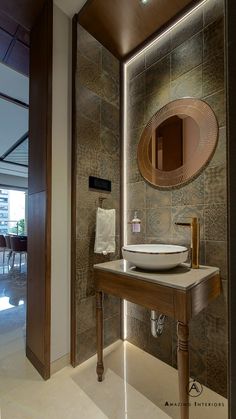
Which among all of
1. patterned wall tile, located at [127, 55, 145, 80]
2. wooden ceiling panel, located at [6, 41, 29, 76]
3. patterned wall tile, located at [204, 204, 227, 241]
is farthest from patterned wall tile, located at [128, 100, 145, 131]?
wooden ceiling panel, located at [6, 41, 29, 76]

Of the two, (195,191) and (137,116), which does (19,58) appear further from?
(195,191)

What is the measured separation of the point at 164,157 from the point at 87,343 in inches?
63.0

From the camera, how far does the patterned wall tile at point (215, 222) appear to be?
1.41 meters

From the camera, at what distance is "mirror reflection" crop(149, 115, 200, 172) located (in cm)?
159

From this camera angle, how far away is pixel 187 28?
1.62m

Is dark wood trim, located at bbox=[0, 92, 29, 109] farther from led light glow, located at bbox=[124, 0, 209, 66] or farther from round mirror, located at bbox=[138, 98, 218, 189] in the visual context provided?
round mirror, located at bbox=[138, 98, 218, 189]

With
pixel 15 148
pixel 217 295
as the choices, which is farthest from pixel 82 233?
pixel 15 148

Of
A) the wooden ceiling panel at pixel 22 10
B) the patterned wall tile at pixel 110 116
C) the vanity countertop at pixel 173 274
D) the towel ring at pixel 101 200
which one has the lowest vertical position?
the vanity countertop at pixel 173 274

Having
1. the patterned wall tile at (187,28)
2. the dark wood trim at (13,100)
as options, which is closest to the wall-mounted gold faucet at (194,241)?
the patterned wall tile at (187,28)

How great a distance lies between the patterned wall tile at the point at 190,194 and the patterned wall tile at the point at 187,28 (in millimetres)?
1058

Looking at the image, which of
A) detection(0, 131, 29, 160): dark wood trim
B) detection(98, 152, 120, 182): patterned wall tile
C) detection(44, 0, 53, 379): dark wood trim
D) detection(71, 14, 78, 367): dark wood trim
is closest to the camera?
detection(44, 0, 53, 379): dark wood trim

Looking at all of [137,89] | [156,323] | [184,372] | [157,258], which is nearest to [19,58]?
[137,89]

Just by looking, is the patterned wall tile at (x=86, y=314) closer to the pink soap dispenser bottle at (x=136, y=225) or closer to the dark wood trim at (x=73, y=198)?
the dark wood trim at (x=73, y=198)

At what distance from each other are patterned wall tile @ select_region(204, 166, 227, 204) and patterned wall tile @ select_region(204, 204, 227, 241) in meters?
A: 0.05
